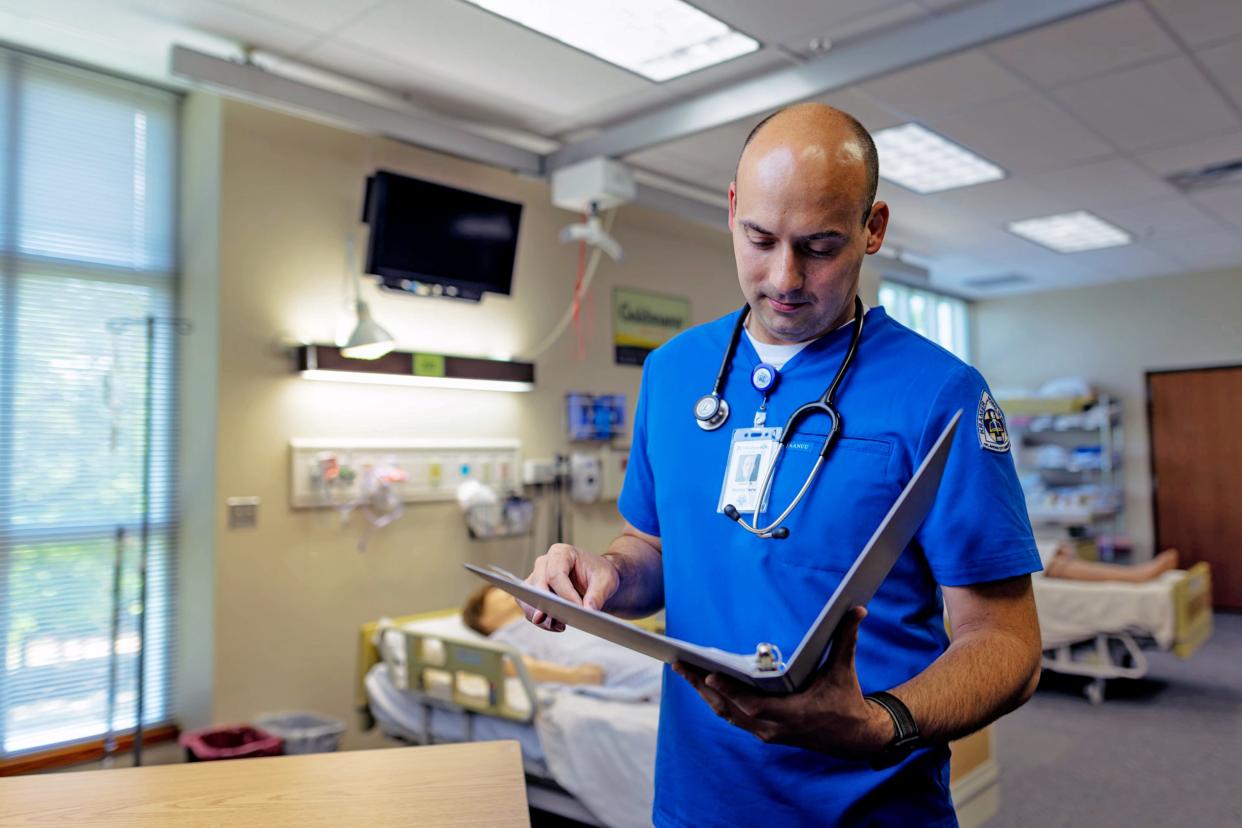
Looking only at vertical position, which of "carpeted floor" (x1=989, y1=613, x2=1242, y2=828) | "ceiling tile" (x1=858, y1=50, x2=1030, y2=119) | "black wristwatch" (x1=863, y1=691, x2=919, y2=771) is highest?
"ceiling tile" (x1=858, y1=50, x2=1030, y2=119)

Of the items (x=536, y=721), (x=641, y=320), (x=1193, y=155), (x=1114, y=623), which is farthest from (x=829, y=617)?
(x=1193, y=155)

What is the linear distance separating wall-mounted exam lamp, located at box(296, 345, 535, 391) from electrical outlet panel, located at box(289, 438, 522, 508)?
0.25m

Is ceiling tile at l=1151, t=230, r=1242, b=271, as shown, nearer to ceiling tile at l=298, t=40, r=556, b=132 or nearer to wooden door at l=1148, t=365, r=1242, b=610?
wooden door at l=1148, t=365, r=1242, b=610

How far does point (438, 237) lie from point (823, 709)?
3.33 m

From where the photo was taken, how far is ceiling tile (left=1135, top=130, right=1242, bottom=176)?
4238 millimetres

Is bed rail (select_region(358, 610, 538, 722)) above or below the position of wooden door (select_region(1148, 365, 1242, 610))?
below

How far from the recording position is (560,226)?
15.3 feet

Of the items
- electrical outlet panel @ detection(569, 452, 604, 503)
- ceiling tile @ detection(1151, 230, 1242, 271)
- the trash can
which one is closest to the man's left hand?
the trash can

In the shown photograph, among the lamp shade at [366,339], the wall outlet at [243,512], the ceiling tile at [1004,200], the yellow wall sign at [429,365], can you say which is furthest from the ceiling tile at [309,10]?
the ceiling tile at [1004,200]

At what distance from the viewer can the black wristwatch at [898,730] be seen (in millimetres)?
811

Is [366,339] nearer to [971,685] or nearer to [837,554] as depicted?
[837,554]

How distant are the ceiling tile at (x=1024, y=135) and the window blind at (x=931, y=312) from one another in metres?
2.70

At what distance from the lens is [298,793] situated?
125 cm

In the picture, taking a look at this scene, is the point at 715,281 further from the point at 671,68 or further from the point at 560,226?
the point at 671,68
